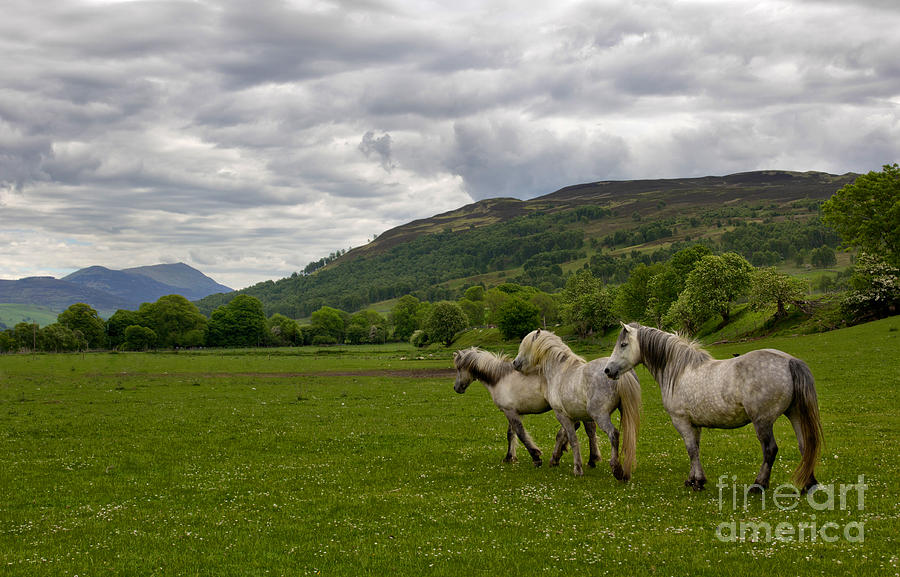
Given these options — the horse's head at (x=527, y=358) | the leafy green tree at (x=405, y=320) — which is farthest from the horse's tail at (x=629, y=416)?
the leafy green tree at (x=405, y=320)

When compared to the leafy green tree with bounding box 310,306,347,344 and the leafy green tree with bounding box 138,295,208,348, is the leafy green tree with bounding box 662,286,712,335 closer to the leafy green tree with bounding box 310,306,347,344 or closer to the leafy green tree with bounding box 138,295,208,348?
the leafy green tree with bounding box 138,295,208,348

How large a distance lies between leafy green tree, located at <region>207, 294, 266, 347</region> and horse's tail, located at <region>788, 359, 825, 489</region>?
14715cm

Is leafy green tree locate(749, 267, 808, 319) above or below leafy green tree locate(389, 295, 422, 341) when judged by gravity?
above

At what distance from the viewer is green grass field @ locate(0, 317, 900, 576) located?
840 cm

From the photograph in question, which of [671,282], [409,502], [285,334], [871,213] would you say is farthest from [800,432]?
[285,334]

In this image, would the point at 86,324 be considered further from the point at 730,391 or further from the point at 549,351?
the point at 730,391

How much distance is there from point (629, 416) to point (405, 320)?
164329 millimetres

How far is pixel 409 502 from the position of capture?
12.0 meters

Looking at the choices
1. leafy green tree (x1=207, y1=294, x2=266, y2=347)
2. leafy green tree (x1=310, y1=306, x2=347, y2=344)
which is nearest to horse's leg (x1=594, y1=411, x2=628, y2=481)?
Result: leafy green tree (x1=207, y1=294, x2=266, y2=347)

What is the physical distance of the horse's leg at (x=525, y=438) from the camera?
15227 mm

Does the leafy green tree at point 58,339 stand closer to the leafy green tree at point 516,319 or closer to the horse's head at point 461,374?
the leafy green tree at point 516,319

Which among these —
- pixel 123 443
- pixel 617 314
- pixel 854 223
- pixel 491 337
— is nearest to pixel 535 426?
pixel 123 443

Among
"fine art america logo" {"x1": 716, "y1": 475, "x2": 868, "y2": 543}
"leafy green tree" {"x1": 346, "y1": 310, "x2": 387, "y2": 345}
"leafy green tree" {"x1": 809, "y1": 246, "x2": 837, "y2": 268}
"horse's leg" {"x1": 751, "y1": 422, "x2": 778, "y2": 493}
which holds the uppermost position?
"leafy green tree" {"x1": 809, "y1": 246, "x2": 837, "y2": 268}

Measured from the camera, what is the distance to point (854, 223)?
58969 millimetres
